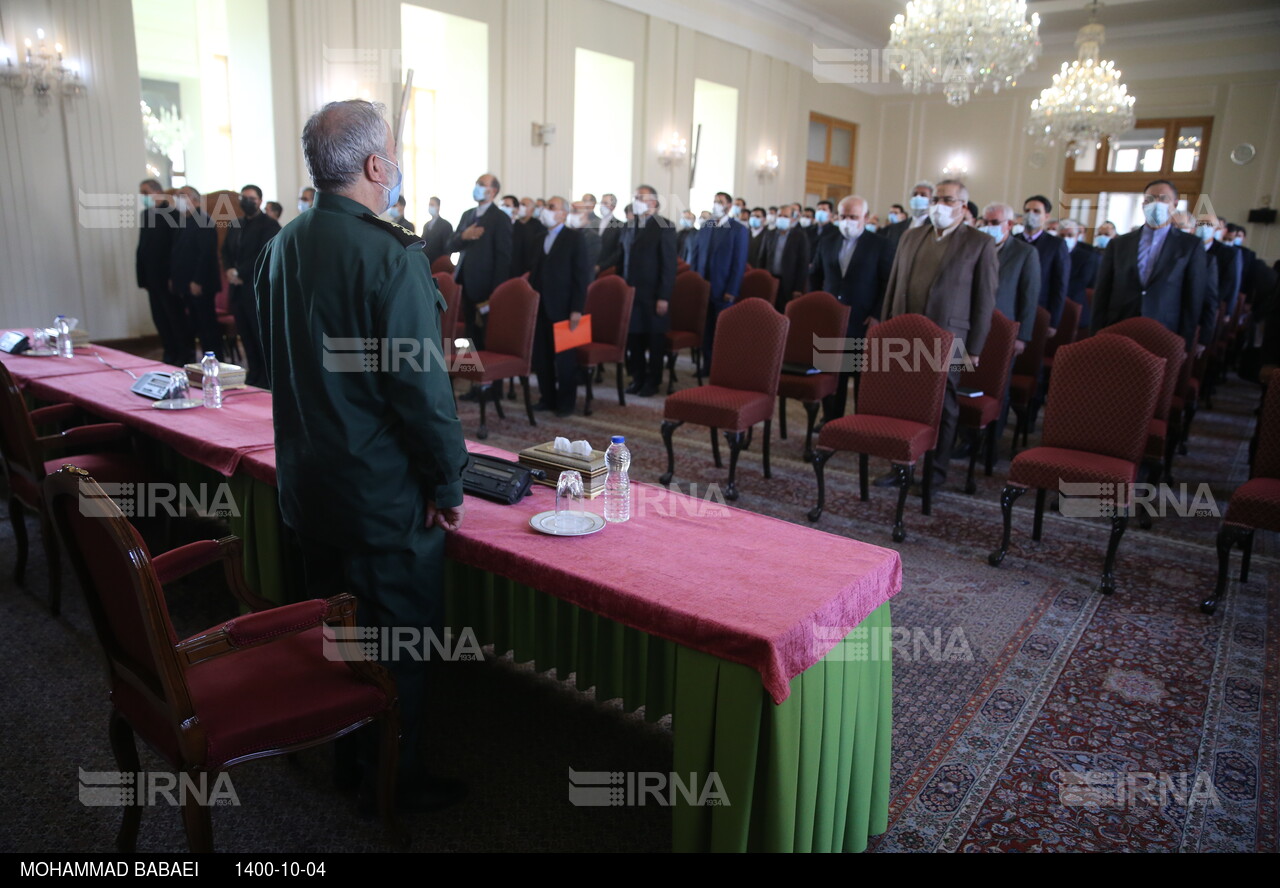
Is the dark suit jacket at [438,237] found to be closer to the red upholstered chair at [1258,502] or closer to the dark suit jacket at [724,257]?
the dark suit jacket at [724,257]

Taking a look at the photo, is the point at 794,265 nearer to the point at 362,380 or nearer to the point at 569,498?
the point at 569,498

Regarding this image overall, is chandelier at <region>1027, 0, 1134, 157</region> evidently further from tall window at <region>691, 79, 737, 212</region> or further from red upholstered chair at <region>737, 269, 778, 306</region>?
red upholstered chair at <region>737, 269, 778, 306</region>

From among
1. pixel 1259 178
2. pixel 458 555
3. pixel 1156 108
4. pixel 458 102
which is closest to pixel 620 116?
pixel 458 102

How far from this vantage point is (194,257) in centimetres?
752

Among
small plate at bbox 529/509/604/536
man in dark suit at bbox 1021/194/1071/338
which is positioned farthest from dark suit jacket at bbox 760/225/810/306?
small plate at bbox 529/509/604/536

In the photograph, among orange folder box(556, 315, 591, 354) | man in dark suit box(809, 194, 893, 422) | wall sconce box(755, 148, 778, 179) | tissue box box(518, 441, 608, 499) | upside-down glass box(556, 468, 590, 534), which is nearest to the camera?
upside-down glass box(556, 468, 590, 534)

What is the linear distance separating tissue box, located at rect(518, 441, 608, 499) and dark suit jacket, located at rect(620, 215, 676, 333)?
4.77 meters

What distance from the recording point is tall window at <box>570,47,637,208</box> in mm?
12414

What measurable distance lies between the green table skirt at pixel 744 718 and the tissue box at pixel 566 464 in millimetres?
340

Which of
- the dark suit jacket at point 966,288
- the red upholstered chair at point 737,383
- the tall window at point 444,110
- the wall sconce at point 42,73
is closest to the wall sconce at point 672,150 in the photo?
the tall window at point 444,110

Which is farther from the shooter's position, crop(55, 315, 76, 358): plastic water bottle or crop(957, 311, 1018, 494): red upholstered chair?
crop(957, 311, 1018, 494): red upholstered chair

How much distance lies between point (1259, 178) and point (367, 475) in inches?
642

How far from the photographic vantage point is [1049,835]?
6.95ft

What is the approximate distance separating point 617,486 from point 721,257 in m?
7.25
